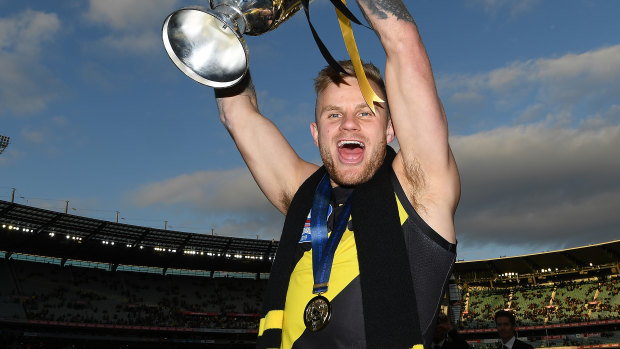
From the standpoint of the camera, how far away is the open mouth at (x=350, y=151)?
194 centimetres

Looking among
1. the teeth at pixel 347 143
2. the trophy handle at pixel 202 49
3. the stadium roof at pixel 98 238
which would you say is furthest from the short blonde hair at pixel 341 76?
the stadium roof at pixel 98 238

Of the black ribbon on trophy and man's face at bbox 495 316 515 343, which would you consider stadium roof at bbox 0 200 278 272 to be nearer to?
man's face at bbox 495 316 515 343

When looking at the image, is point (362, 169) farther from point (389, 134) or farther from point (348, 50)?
point (348, 50)

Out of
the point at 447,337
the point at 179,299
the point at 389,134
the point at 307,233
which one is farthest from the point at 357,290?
the point at 179,299

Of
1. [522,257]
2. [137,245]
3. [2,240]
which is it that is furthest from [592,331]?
[2,240]

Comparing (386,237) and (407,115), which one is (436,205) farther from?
(407,115)

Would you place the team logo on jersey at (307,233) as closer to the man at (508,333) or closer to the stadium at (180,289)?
the man at (508,333)

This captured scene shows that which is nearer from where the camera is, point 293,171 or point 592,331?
point 293,171

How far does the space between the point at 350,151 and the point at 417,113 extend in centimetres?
39

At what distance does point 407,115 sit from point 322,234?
607 millimetres

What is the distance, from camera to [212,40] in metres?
1.89

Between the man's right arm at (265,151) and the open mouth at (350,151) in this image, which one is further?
the man's right arm at (265,151)

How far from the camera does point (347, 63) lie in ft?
7.06

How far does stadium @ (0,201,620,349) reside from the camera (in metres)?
30.5
